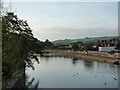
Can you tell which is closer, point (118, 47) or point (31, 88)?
point (31, 88)

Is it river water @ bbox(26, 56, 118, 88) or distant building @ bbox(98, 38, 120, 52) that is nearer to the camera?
river water @ bbox(26, 56, 118, 88)

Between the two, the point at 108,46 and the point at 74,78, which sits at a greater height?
the point at 108,46

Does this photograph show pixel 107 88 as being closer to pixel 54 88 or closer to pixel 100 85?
pixel 100 85

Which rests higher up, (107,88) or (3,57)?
(3,57)

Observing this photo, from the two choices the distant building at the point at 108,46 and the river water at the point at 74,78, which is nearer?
the river water at the point at 74,78

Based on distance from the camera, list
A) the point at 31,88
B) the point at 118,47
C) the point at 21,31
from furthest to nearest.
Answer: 1. the point at 118,47
2. the point at 21,31
3. the point at 31,88

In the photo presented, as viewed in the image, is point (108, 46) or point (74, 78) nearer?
point (74, 78)

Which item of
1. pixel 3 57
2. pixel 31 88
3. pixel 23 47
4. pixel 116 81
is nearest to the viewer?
pixel 3 57

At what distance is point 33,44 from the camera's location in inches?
711

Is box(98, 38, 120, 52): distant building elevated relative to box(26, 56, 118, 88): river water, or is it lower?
elevated

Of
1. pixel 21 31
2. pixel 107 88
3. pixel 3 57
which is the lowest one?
pixel 107 88

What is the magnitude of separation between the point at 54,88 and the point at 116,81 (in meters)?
6.34

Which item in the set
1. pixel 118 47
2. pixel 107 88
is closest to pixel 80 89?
pixel 107 88

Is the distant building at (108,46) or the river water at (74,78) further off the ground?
the distant building at (108,46)
